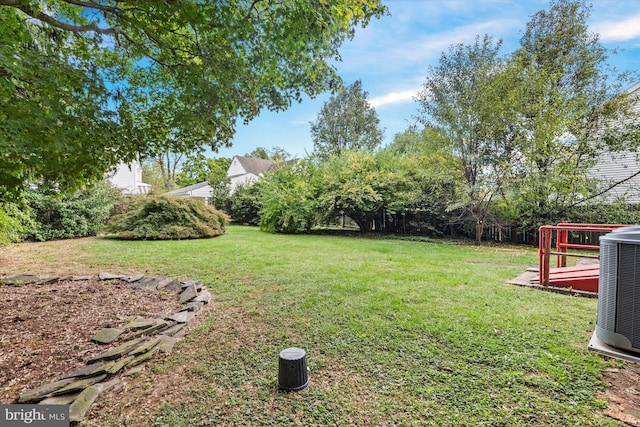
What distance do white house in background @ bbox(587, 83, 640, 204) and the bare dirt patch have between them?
38.2 ft

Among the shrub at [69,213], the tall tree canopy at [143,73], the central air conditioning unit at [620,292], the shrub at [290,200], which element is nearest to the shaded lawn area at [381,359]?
the central air conditioning unit at [620,292]

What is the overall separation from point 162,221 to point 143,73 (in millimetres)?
7043

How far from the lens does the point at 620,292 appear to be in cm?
153

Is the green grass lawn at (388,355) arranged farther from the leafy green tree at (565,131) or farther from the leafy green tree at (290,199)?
the leafy green tree at (290,199)

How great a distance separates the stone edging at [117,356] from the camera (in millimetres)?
1965

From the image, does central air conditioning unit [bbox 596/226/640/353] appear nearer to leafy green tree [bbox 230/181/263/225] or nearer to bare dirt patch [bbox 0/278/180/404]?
bare dirt patch [bbox 0/278/180/404]

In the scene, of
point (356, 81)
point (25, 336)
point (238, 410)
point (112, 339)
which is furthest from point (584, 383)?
point (356, 81)

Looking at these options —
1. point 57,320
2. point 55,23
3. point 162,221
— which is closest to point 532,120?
point 55,23

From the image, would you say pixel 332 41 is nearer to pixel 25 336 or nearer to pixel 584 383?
pixel 584 383

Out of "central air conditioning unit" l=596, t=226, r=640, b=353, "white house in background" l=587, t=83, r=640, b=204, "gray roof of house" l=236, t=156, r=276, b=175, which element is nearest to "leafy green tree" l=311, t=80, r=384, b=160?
"gray roof of house" l=236, t=156, r=276, b=175

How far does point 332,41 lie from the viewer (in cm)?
366

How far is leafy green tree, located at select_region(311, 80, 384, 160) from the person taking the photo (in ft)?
78.6

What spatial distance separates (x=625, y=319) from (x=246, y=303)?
3517 millimetres

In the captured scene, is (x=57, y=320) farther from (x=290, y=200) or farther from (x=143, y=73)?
(x=290, y=200)
